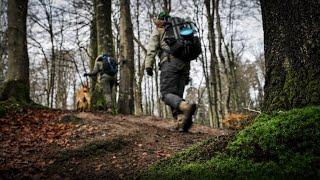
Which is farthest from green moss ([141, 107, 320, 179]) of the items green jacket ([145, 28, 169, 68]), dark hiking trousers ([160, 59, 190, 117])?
green jacket ([145, 28, 169, 68])

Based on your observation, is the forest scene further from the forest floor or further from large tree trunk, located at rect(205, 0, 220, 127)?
large tree trunk, located at rect(205, 0, 220, 127)

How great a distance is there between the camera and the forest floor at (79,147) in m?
3.87

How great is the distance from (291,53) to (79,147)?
3.16 meters

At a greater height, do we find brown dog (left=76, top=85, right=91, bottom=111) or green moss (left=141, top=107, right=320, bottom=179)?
brown dog (left=76, top=85, right=91, bottom=111)

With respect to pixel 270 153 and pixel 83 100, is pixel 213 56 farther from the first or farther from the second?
pixel 270 153

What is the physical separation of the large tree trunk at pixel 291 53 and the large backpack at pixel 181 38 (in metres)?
2.28

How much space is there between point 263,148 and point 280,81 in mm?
762

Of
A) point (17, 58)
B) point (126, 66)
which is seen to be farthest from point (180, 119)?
point (126, 66)

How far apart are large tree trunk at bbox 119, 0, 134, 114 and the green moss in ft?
24.8

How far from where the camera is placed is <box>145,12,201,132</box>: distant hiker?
5.50 meters

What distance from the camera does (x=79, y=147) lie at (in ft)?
15.7

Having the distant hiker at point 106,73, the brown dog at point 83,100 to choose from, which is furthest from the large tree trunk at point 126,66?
the brown dog at point 83,100

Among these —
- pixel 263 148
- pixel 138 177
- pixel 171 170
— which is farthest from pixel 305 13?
pixel 138 177

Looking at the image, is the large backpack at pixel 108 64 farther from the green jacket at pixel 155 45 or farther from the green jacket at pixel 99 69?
the green jacket at pixel 155 45
